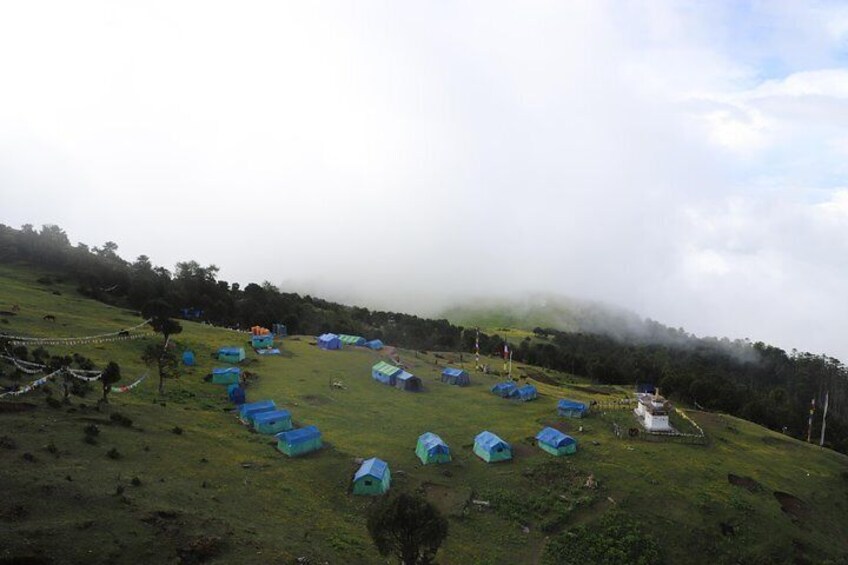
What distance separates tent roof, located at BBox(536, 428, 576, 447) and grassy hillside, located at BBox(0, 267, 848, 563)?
2.13 metres

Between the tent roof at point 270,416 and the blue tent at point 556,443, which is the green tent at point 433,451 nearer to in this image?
the blue tent at point 556,443

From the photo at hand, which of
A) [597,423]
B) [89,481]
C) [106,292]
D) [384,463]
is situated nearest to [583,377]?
[597,423]

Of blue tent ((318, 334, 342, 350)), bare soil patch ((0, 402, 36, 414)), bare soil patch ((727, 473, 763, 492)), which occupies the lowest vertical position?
bare soil patch ((0, 402, 36, 414))

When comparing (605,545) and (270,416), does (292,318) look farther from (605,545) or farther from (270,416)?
(605,545)

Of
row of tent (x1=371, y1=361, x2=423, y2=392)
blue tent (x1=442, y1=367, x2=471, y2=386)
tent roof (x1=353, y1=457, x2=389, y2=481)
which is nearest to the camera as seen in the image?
tent roof (x1=353, y1=457, x2=389, y2=481)

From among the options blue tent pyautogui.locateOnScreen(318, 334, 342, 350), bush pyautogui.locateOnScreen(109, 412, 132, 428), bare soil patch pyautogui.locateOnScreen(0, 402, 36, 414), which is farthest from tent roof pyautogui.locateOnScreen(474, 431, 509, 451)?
blue tent pyautogui.locateOnScreen(318, 334, 342, 350)

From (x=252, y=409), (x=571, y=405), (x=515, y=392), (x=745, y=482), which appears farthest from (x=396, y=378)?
(x=745, y=482)

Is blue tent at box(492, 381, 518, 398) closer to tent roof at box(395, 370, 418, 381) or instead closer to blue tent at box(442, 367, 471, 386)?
blue tent at box(442, 367, 471, 386)

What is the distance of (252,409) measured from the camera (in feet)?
242

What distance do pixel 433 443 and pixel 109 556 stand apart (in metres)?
40.4

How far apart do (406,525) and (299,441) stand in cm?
3271

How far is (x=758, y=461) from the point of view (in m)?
77.4

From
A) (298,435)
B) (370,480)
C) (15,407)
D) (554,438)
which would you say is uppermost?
(554,438)

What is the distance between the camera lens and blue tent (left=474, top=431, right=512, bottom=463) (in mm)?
68938
